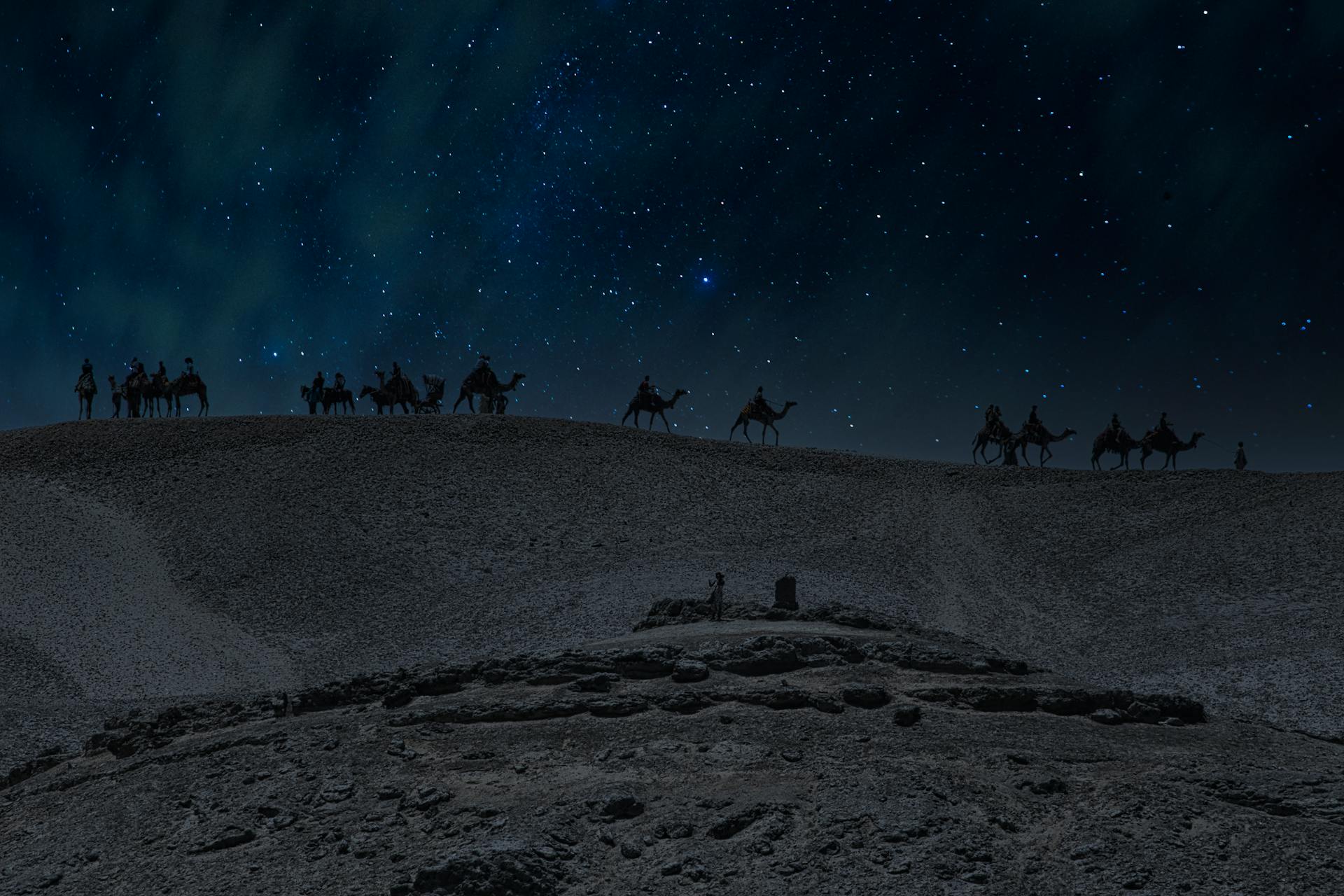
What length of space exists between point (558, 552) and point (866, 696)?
1744cm

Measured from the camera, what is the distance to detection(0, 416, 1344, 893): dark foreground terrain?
8.78m

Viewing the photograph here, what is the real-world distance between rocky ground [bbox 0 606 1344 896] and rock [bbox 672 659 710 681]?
34 mm

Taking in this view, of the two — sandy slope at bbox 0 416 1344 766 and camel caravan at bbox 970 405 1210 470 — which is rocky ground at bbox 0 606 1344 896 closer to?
sandy slope at bbox 0 416 1344 766

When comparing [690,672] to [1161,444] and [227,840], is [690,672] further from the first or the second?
[1161,444]

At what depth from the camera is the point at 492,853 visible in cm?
838

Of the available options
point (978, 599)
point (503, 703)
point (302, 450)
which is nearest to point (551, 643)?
point (503, 703)

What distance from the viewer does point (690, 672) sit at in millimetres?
12031

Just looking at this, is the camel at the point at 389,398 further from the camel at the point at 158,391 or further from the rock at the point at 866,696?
the rock at the point at 866,696

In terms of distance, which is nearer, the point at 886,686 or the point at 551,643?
the point at 886,686

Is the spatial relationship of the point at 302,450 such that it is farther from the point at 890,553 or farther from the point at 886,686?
the point at 886,686

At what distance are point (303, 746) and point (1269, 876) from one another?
934 centimetres

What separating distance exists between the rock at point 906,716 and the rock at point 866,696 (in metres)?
0.41

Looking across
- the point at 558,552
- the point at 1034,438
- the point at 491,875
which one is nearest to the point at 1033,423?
the point at 1034,438

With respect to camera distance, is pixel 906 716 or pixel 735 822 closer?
pixel 735 822
